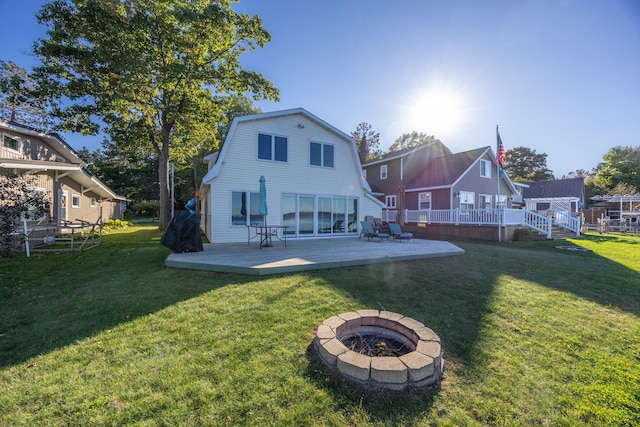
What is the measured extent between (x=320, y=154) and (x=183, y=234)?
6889 millimetres

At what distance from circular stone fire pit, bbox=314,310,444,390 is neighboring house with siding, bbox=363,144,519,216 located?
14.5 meters

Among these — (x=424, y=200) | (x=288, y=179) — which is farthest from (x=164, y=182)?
(x=424, y=200)

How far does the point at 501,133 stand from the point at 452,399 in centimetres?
1652

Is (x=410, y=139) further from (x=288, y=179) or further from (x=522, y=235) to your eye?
(x=288, y=179)

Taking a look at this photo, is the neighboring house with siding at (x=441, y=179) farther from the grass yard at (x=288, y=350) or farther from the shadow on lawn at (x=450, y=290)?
the grass yard at (x=288, y=350)

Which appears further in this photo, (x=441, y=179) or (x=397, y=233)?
(x=441, y=179)

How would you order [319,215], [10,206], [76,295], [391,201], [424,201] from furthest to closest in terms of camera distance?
1. [391,201]
2. [424,201]
3. [319,215]
4. [10,206]
5. [76,295]

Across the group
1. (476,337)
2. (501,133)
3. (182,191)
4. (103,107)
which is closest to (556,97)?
(501,133)

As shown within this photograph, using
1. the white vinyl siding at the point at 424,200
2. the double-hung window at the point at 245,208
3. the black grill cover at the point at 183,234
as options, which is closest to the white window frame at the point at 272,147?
the double-hung window at the point at 245,208

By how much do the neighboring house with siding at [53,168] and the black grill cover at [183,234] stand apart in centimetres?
624

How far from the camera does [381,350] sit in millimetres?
2799

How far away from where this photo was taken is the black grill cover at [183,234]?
7156 millimetres

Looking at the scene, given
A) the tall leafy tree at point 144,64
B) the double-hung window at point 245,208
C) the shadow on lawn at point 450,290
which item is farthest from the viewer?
the tall leafy tree at point 144,64

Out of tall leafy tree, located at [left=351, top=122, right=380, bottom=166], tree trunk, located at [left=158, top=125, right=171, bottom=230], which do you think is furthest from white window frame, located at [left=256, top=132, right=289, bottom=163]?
tall leafy tree, located at [left=351, top=122, right=380, bottom=166]
